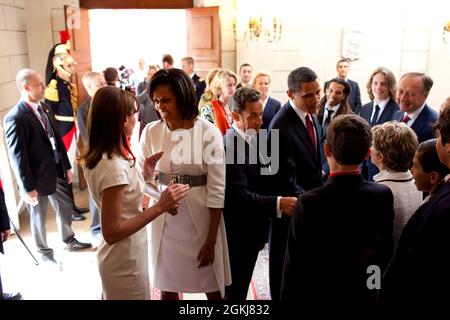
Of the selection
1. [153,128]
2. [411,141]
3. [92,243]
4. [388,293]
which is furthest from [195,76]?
[388,293]

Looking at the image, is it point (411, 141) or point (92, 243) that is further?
point (92, 243)

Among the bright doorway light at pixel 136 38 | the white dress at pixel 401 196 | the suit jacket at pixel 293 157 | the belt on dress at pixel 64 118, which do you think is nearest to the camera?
the white dress at pixel 401 196

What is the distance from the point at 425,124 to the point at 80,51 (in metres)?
4.22

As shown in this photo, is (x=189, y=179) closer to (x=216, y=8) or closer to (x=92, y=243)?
(x=92, y=243)

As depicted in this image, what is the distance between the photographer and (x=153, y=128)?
197 centimetres

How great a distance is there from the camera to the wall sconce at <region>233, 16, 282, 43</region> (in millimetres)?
5832

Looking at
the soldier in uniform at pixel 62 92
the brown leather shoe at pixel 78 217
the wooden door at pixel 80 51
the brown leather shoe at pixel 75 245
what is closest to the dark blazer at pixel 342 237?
the brown leather shoe at pixel 75 245

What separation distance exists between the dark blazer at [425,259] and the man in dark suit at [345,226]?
9 cm

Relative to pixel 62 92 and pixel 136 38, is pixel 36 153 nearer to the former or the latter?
pixel 62 92

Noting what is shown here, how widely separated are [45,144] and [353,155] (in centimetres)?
266

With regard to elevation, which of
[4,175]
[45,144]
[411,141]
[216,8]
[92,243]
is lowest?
[92,243]

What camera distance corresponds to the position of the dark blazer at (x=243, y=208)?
6.61 ft

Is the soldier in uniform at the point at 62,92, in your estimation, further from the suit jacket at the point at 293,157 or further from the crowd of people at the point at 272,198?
the suit jacket at the point at 293,157

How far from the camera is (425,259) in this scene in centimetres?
120
